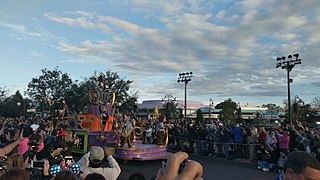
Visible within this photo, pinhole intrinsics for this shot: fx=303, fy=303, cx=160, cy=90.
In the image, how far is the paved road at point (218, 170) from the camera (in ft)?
33.8

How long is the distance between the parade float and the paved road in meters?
0.51

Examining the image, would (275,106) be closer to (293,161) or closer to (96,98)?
(96,98)

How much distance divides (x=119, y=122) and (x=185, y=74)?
593 inches

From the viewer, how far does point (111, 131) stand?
14.0 meters

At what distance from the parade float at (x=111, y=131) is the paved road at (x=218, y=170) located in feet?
1.66

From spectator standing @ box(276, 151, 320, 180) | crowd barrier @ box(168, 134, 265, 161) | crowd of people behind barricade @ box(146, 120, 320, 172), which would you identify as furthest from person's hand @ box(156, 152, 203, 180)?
crowd barrier @ box(168, 134, 265, 161)

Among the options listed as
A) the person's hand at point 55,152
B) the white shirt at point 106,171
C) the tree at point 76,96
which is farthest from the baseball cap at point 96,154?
the tree at point 76,96

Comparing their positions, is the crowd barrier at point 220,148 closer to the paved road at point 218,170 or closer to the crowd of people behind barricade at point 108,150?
the crowd of people behind barricade at point 108,150

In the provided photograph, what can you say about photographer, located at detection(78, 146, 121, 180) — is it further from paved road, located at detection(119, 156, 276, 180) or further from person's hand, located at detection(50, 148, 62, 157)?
paved road, located at detection(119, 156, 276, 180)

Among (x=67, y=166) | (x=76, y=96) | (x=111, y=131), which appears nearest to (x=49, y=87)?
(x=76, y=96)

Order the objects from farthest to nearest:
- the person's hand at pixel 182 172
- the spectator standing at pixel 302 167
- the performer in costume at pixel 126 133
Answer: the performer in costume at pixel 126 133 < the spectator standing at pixel 302 167 < the person's hand at pixel 182 172

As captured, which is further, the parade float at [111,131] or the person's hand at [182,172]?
the parade float at [111,131]

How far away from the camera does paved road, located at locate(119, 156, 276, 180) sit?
10.3 meters

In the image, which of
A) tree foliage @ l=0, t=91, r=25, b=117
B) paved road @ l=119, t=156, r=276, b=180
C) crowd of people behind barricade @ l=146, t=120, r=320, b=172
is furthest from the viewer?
tree foliage @ l=0, t=91, r=25, b=117
